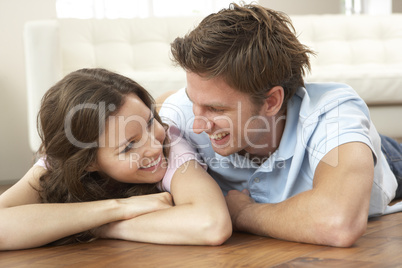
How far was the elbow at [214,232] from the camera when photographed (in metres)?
1.44

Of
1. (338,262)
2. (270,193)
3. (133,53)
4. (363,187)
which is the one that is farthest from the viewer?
(133,53)

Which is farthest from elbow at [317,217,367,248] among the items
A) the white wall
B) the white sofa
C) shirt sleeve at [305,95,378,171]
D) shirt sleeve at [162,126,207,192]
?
the white wall

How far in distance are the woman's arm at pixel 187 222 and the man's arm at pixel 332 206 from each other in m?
0.14

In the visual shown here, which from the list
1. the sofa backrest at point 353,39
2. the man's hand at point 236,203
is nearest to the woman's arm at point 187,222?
the man's hand at point 236,203

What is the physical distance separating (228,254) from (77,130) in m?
0.60

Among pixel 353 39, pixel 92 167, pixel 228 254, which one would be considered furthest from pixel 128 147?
pixel 353 39

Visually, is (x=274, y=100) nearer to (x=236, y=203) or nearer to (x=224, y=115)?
(x=224, y=115)

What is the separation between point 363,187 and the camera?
1384mm

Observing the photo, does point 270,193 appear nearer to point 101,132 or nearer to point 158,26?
point 101,132

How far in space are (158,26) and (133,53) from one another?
0.94 ft

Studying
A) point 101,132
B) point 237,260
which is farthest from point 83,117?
point 237,260

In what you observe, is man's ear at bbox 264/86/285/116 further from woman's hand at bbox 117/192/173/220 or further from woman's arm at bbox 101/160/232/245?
woman's hand at bbox 117/192/173/220

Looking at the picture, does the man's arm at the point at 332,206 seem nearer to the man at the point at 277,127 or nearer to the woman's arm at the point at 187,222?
the man at the point at 277,127

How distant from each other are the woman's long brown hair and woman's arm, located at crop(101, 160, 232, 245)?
0.18 meters
